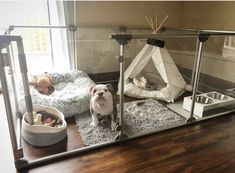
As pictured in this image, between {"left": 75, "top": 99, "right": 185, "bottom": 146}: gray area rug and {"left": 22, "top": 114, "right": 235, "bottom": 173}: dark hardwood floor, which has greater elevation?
{"left": 75, "top": 99, "right": 185, "bottom": 146}: gray area rug

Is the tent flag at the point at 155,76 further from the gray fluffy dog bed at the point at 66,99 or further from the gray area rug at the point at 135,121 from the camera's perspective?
the gray fluffy dog bed at the point at 66,99

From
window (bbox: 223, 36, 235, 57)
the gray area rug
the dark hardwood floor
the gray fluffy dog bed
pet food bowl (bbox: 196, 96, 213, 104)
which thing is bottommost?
the dark hardwood floor

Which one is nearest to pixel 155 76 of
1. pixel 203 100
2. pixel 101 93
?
pixel 203 100

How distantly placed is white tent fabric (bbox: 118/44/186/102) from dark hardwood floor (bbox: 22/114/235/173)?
64 centimetres

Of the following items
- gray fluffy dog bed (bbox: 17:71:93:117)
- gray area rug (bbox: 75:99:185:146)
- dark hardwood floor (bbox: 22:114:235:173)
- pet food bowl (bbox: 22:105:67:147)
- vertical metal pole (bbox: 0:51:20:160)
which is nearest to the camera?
vertical metal pole (bbox: 0:51:20:160)

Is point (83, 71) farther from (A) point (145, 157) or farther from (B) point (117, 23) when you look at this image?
(A) point (145, 157)

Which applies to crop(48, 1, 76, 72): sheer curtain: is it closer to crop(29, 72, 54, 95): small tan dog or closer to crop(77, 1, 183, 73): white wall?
crop(77, 1, 183, 73): white wall

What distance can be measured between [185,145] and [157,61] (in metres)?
1.02

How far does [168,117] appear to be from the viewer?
191 centimetres

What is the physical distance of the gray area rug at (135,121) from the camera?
5.23 feet

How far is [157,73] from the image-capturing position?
2367 millimetres

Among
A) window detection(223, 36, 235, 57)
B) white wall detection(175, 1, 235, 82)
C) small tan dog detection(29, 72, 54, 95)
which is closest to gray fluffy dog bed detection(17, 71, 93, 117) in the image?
small tan dog detection(29, 72, 54, 95)

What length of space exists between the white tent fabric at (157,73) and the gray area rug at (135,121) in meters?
0.14

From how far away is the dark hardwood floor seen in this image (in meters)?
1.29
